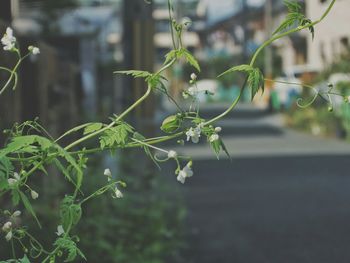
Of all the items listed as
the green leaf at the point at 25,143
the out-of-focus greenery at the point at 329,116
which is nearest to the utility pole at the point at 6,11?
the green leaf at the point at 25,143

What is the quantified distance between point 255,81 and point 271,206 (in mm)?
9579

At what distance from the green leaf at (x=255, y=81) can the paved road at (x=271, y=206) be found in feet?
19.3

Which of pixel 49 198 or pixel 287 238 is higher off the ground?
pixel 49 198

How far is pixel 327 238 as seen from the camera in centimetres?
933

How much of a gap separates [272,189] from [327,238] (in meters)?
4.66

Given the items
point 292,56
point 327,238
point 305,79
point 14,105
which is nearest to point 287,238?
point 327,238

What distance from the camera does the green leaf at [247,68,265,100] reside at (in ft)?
8.08

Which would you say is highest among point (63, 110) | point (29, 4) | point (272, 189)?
point (29, 4)

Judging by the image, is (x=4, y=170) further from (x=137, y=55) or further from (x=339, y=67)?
(x=339, y=67)

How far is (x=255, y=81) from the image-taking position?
8.11 ft

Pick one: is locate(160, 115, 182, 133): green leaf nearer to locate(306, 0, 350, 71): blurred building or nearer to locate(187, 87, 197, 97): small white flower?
locate(187, 87, 197, 97): small white flower

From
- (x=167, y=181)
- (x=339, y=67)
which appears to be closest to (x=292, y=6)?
(x=167, y=181)

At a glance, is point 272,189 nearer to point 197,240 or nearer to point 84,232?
point 197,240

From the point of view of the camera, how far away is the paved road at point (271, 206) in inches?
345
